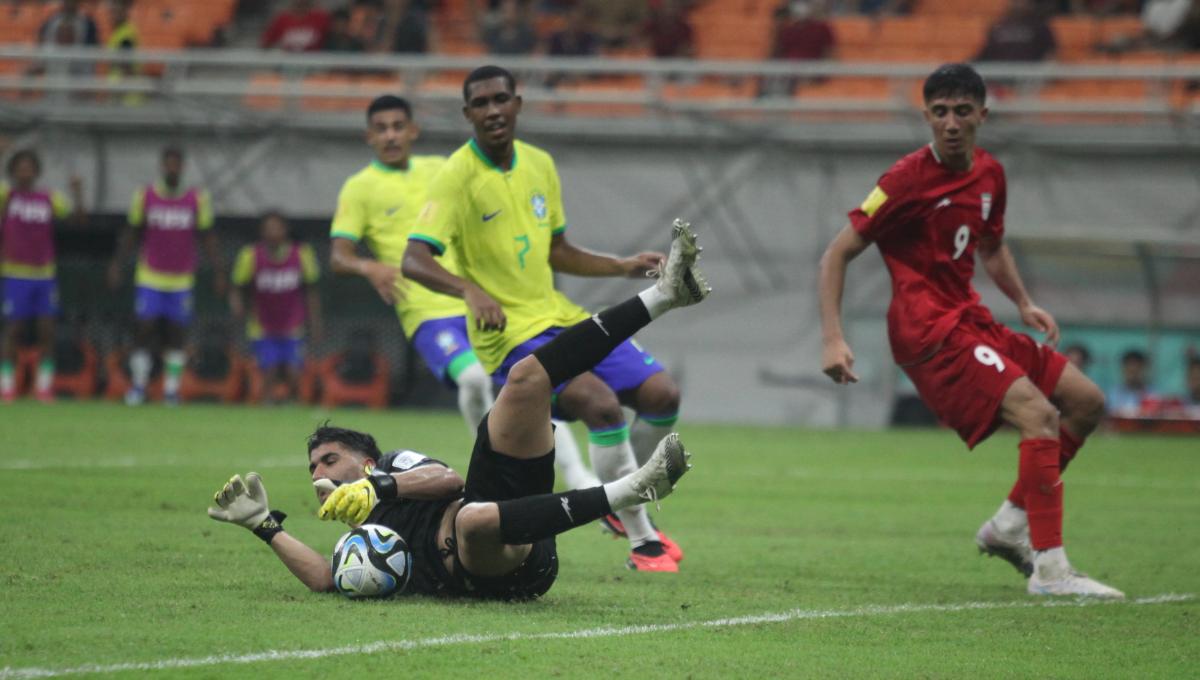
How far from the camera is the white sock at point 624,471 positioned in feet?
25.2

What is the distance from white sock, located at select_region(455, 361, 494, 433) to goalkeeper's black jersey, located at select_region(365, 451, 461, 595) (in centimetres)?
377

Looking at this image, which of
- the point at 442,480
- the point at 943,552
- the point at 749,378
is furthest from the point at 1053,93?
the point at 442,480

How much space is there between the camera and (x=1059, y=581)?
22.9ft

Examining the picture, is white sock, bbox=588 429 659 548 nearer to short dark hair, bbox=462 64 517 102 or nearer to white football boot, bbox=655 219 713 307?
white football boot, bbox=655 219 713 307

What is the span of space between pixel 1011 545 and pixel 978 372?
3.01 feet

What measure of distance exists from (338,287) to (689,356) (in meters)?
4.72

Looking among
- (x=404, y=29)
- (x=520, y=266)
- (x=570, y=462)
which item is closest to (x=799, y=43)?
(x=404, y=29)

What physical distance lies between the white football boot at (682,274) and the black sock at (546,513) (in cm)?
83

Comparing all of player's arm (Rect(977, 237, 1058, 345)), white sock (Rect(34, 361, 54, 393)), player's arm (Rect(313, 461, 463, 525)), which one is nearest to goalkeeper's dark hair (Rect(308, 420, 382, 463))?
player's arm (Rect(313, 461, 463, 525))

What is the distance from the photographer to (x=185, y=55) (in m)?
19.8

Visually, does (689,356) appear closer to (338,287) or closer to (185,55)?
(338,287)

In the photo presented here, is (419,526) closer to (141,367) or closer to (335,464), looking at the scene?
(335,464)

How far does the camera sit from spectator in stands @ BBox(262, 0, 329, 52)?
2161 cm

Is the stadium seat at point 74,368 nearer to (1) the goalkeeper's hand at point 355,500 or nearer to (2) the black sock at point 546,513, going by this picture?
(1) the goalkeeper's hand at point 355,500
